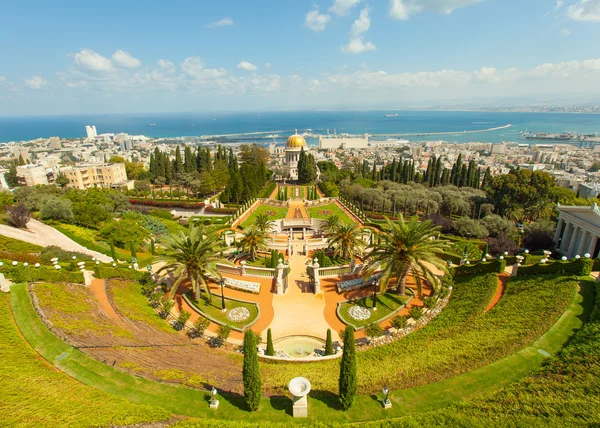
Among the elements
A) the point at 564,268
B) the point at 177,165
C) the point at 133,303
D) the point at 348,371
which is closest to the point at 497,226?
the point at 564,268

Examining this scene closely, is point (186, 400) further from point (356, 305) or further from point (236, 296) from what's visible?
point (356, 305)

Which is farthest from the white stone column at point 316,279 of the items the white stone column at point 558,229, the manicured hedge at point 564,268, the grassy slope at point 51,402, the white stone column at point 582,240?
the white stone column at point 558,229

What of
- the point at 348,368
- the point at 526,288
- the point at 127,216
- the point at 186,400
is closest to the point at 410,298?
the point at 526,288

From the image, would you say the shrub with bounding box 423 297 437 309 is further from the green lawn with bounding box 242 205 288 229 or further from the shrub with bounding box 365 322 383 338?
the green lawn with bounding box 242 205 288 229

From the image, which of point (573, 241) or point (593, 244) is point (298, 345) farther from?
point (573, 241)

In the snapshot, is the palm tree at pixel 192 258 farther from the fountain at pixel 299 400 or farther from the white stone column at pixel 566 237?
the white stone column at pixel 566 237

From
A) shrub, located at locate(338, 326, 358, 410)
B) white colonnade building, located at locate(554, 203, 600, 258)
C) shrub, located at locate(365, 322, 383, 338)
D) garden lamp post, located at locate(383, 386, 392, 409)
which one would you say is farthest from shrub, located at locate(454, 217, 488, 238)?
shrub, located at locate(338, 326, 358, 410)
